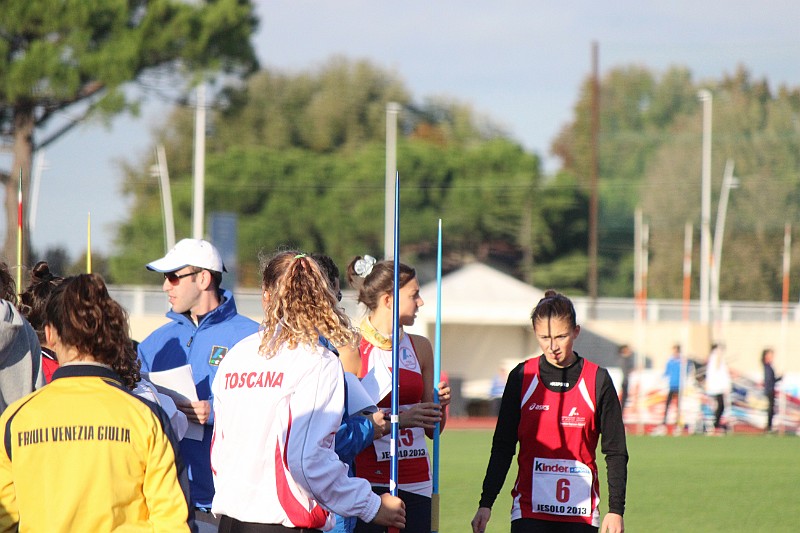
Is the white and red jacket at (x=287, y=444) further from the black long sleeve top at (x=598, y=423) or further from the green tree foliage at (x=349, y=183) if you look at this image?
the green tree foliage at (x=349, y=183)

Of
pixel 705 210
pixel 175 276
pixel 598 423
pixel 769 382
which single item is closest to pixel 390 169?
pixel 705 210

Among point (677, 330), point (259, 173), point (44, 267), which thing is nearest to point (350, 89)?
point (259, 173)

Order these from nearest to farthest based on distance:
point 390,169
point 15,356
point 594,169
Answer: point 15,356 → point 594,169 → point 390,169

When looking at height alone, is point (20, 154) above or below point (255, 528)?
above

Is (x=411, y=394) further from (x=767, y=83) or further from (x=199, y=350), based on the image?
(x=767, y=83)

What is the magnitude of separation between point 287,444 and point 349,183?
146 ft

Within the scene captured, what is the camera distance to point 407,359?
5.21 m

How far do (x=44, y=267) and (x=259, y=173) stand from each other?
145ft

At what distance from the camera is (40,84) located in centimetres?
2548

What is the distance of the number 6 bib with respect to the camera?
15.9 ft

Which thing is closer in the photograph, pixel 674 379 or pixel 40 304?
pixel 40 304

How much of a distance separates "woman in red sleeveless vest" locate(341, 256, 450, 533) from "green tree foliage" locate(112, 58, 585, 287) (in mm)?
37739

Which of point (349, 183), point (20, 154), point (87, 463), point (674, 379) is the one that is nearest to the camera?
point (87, 463)

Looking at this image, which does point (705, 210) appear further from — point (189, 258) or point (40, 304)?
point (40, 304)
